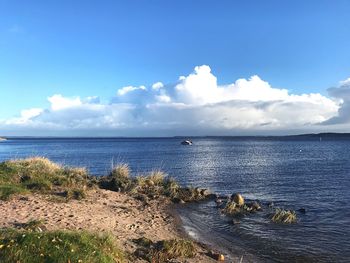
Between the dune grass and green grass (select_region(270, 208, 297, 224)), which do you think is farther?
green grass (select_region(270, 208, 297, 224))

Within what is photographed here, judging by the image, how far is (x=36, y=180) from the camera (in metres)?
23.2

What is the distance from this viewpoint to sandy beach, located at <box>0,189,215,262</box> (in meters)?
15.1

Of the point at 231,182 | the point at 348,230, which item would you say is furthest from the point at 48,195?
the point at 231,182

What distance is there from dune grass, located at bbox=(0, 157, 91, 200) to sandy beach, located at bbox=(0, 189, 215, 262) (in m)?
0.78

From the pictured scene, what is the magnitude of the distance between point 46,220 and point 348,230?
1473cm

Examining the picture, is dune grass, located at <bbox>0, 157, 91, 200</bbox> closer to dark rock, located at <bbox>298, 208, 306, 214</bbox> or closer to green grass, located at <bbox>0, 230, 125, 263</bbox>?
green grass, located at <bbox>0, 230, 125, 263</bbox>

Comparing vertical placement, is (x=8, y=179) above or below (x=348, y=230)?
above

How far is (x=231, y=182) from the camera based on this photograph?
1628 inches

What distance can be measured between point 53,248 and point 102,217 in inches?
324

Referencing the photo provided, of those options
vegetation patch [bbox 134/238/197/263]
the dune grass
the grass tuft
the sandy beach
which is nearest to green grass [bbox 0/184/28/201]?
the dune grass

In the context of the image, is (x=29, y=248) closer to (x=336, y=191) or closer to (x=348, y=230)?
(x=348, y=230)

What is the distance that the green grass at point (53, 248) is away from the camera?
9.45 meters

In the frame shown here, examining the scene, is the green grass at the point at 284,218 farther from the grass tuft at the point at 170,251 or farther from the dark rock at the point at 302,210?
the grass tuft at the point at 170,251

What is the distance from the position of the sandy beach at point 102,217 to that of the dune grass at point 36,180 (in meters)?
0.78
